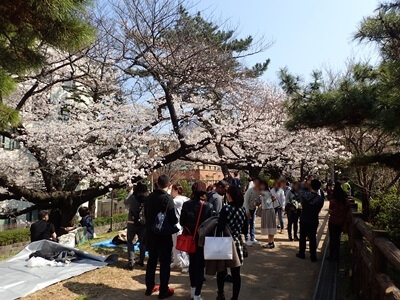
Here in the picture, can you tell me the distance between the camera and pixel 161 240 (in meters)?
4.61

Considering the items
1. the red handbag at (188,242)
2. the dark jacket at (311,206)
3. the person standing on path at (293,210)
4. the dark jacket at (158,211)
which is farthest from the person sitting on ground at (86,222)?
the red handbag at (188,242)

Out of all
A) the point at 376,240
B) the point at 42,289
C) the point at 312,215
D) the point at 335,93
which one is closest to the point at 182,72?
the point at 335,93

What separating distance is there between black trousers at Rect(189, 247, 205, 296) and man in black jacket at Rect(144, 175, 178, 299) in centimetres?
→ 33

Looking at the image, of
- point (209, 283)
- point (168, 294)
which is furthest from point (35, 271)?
point (209, 283)

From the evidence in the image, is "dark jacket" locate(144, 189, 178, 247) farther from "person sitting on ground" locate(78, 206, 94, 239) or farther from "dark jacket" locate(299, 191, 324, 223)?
"person sitting on ground" locate(78, 206, 94, 239)

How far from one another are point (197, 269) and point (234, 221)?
80cm

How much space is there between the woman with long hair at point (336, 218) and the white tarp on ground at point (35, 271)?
13.4ft

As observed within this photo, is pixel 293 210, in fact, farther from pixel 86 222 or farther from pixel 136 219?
pixel 86 222

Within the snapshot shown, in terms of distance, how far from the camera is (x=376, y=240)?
135 inches

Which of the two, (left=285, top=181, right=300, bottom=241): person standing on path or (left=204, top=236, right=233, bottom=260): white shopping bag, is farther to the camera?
(left=285, top=181, right=300, bottom=241): person standing on path

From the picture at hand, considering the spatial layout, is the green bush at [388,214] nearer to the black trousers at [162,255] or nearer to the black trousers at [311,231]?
the black trousers at [311,231]

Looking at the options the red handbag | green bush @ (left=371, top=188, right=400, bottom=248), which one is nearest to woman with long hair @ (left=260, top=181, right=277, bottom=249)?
green bush @ (left=371, top=188, right=400, bottom=248)

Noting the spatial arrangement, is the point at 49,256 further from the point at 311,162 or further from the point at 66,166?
the point at 311,162

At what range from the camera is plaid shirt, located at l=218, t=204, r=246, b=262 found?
418 centimetres
